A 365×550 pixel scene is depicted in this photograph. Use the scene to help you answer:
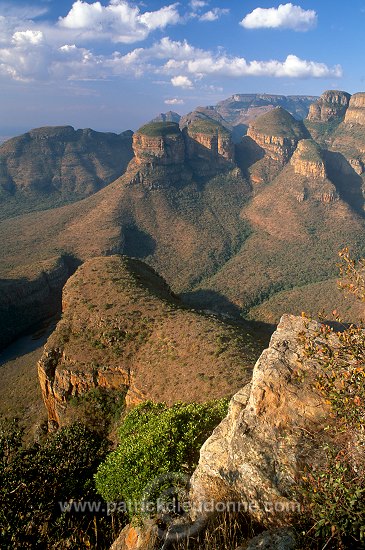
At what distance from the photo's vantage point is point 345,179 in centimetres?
12850

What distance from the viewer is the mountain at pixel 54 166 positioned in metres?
145

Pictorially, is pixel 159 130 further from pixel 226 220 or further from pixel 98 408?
pixel 98 408

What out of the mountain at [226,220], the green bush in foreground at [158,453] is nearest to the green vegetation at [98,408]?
the green bush in foreground at [158,453]

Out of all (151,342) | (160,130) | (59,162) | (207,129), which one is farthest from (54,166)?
(151,342)

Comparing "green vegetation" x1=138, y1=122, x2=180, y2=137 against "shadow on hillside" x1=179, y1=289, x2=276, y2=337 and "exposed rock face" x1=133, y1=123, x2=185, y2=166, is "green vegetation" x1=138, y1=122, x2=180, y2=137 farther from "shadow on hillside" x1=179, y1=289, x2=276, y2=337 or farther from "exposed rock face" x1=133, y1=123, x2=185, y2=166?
"shadow on hillside" x1=179, y1=289, x2=276, y2=337

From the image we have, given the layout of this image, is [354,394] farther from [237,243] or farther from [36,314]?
[237,243]

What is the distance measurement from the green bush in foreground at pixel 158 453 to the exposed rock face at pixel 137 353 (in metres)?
7.06

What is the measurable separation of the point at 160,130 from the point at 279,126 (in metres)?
51.4

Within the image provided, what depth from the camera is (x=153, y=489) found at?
11.6 m

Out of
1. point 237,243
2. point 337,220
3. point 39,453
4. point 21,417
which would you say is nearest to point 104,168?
point 237,243

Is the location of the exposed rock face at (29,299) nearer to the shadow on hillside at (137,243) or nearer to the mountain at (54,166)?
the shadow on hillside at (137,243)

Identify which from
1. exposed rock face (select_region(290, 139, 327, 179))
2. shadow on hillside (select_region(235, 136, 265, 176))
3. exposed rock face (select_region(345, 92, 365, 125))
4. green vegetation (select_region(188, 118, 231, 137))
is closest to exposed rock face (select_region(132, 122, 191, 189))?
green vegetation (select_region(188, 118, 231, 137))

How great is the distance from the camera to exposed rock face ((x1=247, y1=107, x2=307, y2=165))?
137750 mm

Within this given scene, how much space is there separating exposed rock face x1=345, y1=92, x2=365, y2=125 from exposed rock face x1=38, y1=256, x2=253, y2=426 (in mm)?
149896
